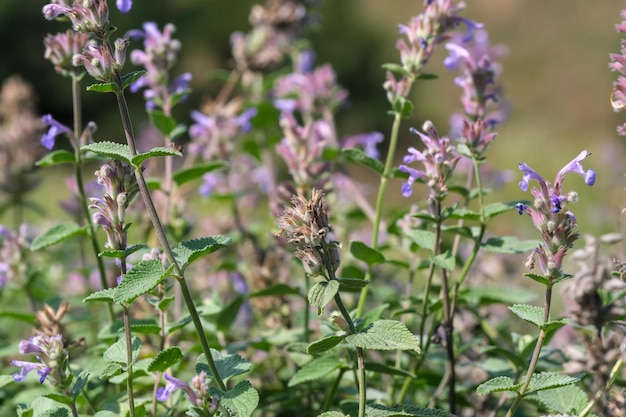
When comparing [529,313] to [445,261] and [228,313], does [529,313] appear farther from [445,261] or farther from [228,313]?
[228,313]

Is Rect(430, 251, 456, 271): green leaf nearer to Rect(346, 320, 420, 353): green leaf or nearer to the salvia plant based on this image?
the salvia plant

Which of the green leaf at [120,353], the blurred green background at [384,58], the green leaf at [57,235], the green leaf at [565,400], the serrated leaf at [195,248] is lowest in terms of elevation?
the green leaf at [565,400]

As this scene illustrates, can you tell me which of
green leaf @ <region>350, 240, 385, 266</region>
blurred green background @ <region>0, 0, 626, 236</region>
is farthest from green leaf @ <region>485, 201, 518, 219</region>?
blurred green background @ <region>0, 0, 626, 236</region>

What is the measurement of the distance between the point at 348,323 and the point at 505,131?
13.2 metres

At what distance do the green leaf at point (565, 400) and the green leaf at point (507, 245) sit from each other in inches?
12.0

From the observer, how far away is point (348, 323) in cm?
126

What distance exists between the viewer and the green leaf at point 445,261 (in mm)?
1524

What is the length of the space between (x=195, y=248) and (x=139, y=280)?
0.36 feet

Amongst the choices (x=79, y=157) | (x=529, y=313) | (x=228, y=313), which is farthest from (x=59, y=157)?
(x=529, y=313)

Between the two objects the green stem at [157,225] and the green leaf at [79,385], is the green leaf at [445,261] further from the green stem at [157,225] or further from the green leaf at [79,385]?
the green leaf at [79,385]

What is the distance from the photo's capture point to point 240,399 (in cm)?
125

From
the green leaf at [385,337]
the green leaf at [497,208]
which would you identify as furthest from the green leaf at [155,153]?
the green leaf at [497,208]

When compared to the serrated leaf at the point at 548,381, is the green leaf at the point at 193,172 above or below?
above

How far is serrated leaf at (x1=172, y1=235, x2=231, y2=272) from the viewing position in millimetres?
1271
